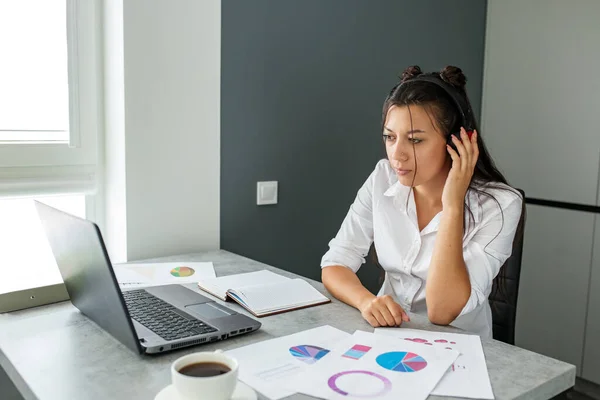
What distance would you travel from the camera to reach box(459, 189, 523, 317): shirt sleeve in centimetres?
140

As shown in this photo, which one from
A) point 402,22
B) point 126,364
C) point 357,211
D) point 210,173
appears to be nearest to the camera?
point 126,364

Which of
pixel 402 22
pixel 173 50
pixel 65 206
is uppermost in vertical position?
pixel 402 22

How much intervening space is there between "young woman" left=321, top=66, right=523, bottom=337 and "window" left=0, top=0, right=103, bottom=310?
0.85 metres

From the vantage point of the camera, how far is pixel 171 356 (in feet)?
3.48

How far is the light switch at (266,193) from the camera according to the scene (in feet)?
6.74

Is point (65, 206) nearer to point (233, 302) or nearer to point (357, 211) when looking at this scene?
point (233, 302)

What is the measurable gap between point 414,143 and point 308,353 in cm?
67

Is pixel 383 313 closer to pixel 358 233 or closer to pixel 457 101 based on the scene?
pixel 358 233

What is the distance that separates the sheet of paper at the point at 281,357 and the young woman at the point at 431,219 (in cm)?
15

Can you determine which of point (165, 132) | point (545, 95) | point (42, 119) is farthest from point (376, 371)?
point (545, 95)

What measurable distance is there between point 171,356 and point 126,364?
0.26ft

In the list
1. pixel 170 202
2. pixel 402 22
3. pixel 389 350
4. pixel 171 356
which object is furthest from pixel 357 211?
pixel 402 22

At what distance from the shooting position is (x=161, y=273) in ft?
5.24

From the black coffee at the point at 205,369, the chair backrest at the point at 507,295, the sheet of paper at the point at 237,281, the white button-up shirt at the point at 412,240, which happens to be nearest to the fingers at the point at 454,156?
the white button-up shirt at the point at 412,240
